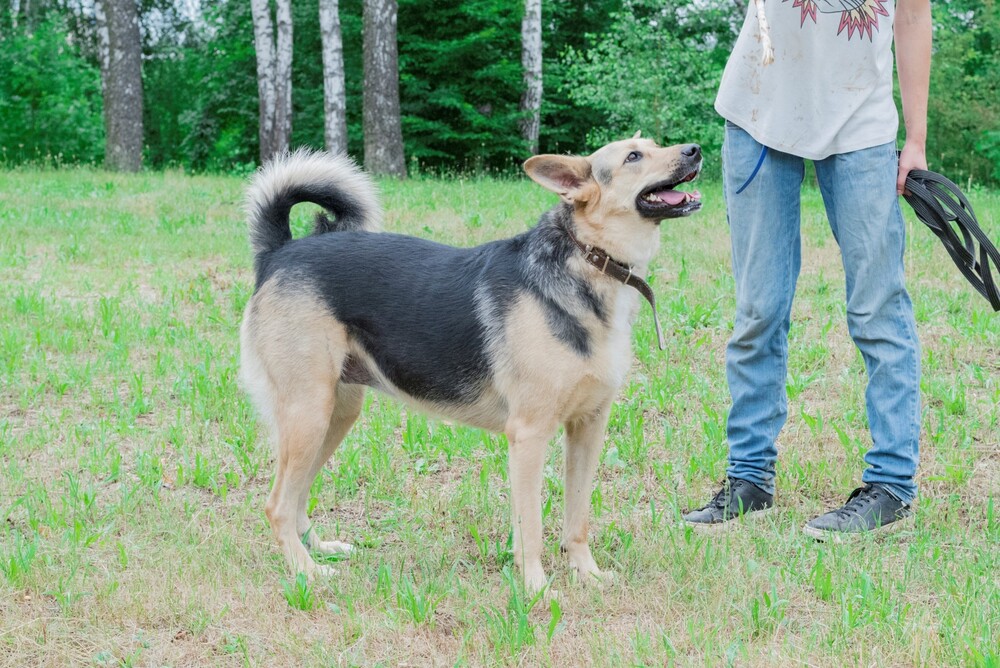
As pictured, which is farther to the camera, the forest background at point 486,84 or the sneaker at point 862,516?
the forest background at point 486,84

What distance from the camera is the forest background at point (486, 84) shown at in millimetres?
19500

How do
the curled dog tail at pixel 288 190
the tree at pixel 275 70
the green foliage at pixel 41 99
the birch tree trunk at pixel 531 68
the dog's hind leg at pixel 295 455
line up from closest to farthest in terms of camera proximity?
the dog's hind leg at pixel 295 455
the curled dog tail at pixel 288 190
the tree at pixel 275 70
the birch tree trunk at pixel 531 68
the green foliage at pixel 41 99

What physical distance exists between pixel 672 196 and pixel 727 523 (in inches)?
53.6

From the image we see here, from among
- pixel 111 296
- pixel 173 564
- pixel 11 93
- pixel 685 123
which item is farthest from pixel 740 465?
pixel 11 93

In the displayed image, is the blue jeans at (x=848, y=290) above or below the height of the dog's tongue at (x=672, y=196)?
below

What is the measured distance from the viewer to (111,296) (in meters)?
7.68

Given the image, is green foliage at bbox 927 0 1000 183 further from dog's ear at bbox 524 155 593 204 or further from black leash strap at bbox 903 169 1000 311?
dog's ear at bbox 524 155 593 204

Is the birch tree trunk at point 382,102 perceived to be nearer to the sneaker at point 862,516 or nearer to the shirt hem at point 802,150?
the shirt hem at point 802,150

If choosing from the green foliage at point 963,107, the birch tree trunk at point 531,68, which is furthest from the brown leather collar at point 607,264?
the green foliage at point 963,107

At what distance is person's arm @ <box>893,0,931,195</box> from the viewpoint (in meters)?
3.82

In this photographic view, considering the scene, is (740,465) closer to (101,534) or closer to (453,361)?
(453,361)

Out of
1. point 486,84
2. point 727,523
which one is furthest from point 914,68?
point 486,84

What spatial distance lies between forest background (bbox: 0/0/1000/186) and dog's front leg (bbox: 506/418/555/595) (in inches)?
577

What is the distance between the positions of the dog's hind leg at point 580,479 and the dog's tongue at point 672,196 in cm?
78
